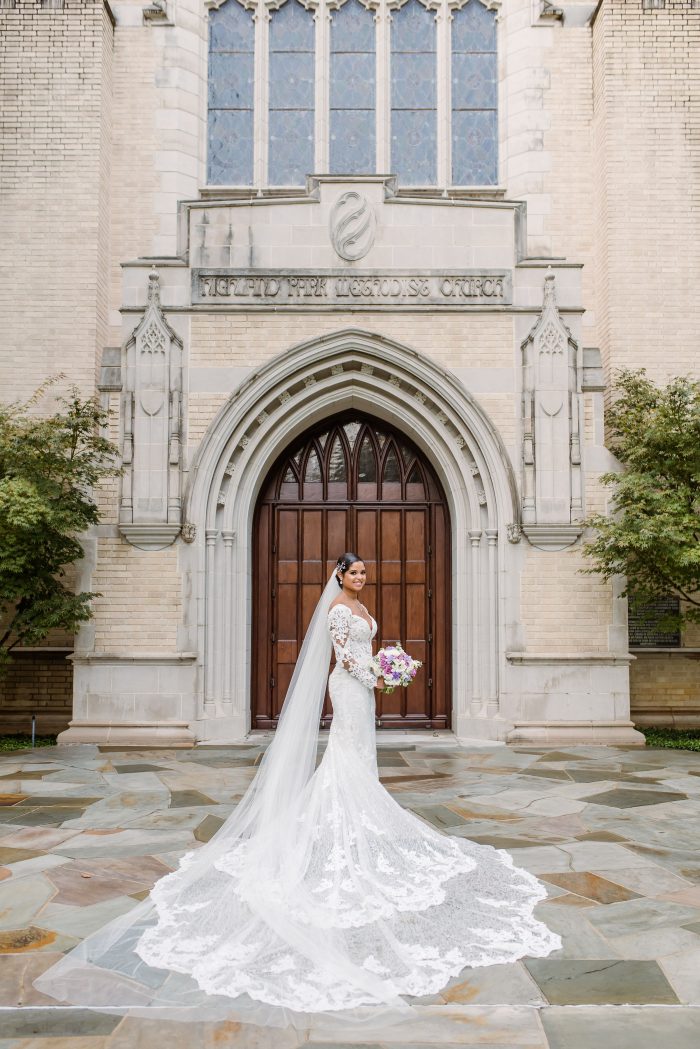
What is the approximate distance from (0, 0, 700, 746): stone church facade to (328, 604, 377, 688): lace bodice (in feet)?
14.9

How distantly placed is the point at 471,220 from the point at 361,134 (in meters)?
2.99

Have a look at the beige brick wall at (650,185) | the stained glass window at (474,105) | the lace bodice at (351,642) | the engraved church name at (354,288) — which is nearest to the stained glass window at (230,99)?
the engraved church name at (354,288)

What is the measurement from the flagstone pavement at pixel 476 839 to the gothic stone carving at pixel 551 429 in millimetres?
2754

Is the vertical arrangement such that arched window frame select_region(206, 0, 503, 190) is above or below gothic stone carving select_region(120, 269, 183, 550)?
above

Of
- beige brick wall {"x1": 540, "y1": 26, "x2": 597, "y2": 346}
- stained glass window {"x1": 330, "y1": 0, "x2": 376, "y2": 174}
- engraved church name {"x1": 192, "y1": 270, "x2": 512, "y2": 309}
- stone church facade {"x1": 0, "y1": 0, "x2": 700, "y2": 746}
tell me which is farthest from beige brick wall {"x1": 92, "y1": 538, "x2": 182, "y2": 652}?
beige brick wall {"x1": 540, "y1": 26, "x2": 597, "y2": 346}

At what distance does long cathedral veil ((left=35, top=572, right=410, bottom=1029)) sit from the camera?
3486 millimetres

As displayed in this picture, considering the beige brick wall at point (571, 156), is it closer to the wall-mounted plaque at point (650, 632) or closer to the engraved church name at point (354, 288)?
the engraved church name at point (354, 288)

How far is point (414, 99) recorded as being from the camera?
1252 centimetres

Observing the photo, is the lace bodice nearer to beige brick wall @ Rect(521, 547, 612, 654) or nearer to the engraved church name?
beige brick wall @ Rect(521, 547, 612, 654)

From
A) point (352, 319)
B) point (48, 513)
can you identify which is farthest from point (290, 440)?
point (48, 513)

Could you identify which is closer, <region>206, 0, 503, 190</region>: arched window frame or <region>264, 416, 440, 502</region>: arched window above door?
<region>264, 416, 440, 502</region>: arched window above door

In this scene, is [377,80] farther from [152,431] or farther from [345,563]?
[345,563]

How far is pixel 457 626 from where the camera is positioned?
34.6 ft

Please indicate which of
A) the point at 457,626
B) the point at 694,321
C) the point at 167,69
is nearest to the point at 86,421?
the point at 457,626
